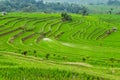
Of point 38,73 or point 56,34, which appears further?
point 56,34

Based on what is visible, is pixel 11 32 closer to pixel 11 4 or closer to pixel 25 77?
pixel 25 77

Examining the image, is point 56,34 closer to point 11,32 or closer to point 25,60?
point 11,32

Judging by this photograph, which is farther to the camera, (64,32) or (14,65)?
(64,32)

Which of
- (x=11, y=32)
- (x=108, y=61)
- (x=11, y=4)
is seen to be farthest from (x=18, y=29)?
(x=11, y=4)

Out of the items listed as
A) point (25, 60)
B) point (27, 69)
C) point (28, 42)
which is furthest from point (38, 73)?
point (28, 42)

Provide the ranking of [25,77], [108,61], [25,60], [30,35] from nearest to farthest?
1. [25,77]
2. [25,60]
3. [108,61]
4. [30,35]

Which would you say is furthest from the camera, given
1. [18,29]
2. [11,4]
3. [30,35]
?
[11,4]

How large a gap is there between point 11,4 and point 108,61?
154m

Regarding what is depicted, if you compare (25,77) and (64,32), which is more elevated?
(25,77)

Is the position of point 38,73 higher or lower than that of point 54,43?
higher

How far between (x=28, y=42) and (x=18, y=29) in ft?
48.3

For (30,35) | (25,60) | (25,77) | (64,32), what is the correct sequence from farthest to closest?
(64,32) → (30,35) → (25,60) → (25,77)

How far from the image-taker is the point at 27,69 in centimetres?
2973

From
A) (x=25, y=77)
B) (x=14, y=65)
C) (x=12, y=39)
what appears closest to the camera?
(x=25, y=77)
